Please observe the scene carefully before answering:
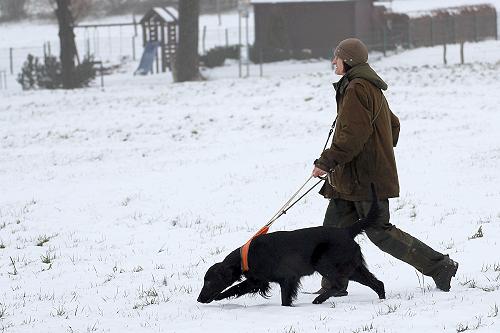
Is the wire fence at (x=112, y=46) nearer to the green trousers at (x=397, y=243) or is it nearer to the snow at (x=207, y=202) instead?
the snow at (x=207, y=202)

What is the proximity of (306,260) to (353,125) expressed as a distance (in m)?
1.03

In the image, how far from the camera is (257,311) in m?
6.67

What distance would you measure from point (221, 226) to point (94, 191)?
402cm

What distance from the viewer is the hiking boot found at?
6.70m

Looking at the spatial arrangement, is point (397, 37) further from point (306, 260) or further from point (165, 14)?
point (306, 260)

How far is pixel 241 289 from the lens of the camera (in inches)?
273

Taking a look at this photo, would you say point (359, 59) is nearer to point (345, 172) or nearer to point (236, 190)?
point (345, 172)

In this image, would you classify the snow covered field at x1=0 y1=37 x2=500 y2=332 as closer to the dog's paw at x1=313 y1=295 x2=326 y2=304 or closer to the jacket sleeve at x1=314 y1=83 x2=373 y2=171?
the dog's paw at x1=313 y1=295 x2=326 y2=304

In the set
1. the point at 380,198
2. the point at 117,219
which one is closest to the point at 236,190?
the point at 117,219

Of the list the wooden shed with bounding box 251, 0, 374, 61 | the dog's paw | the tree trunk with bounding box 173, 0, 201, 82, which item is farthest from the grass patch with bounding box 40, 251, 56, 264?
the wooden shed with bounding box 251, 0, 374, 61

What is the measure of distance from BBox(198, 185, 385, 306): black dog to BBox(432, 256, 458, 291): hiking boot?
414 millimetres

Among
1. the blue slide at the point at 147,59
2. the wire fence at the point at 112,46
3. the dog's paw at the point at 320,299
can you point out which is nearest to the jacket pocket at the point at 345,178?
the dog's paw at the point at 320,299

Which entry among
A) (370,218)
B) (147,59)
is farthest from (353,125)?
(147,59)

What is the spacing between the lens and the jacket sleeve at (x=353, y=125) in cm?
643
